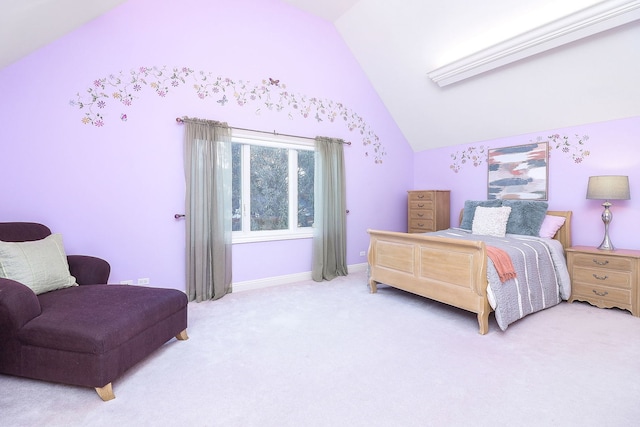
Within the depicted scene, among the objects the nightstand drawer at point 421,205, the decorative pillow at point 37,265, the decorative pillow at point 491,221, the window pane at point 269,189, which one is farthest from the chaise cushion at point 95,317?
the nightstand drawer at point 421,205

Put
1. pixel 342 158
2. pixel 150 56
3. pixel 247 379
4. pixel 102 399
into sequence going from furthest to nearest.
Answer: pixel 342 158 < pixel 150 56 < pixel 247 379 < pixel 102 399

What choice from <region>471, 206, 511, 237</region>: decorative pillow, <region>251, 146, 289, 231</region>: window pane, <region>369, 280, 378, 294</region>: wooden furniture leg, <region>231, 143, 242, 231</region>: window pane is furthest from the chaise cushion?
<region>471, 206, 511, 237</region>: decorative pillow

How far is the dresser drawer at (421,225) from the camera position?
4.82 metres

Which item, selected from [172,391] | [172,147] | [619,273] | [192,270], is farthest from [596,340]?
[172,147]

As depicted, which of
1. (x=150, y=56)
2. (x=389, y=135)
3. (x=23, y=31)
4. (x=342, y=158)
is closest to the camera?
(x=23, y=31)

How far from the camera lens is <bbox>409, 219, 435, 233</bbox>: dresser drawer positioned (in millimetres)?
4820

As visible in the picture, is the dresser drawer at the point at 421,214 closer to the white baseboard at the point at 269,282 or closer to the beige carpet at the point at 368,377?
the white baseboard at the point at 269,282

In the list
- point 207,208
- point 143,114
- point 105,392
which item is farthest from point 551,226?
point 143,114

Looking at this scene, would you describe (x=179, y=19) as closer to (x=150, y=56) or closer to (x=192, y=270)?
(x=150, y=56)

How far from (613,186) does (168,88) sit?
466 cm

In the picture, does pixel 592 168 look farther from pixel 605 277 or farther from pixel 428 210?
pixel 428 210

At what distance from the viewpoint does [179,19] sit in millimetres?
3348

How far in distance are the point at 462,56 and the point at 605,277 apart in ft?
9.19

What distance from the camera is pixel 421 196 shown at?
4.93 m
